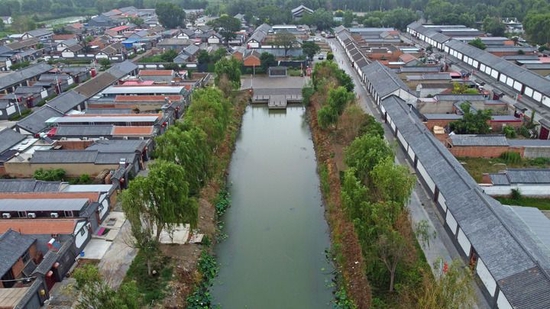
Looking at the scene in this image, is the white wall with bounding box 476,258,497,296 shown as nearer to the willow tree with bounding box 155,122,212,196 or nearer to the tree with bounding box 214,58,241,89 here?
the willow tree with bounding box 155,122,212,196

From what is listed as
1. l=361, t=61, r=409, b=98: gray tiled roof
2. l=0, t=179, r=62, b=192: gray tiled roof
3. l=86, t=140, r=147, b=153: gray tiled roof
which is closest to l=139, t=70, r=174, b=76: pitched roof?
l=86, t=140, r=147, b=153: gray tiled roof

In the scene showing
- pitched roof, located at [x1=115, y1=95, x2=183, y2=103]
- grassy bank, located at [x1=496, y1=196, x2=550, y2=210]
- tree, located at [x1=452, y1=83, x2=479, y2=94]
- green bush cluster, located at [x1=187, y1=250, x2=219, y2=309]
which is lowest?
green bush cluster, located at [x1=187, y1=250, x2=219, y2=309]

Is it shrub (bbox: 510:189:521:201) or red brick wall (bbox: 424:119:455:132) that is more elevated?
red brick wall (bbox: 424:119:455:132)

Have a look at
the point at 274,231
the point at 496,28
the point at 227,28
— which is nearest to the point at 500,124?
the point at 274,231

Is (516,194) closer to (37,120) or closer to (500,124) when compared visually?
(500,124)


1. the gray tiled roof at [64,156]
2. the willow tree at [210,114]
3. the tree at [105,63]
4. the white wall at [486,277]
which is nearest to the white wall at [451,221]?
the white wall at [486,277]

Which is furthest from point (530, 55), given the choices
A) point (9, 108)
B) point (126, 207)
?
point (9, 108)
